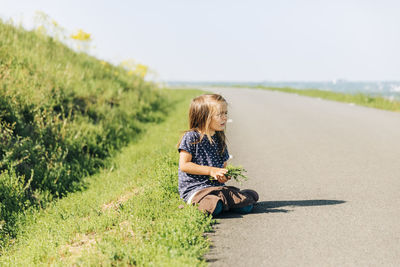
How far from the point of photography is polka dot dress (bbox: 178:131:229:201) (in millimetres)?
4777

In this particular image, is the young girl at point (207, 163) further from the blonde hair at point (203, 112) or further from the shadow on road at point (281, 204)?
the shadow on road at point (281, 204)

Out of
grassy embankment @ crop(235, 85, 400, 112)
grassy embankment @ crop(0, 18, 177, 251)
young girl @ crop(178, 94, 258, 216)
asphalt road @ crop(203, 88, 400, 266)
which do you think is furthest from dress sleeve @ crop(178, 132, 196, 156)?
grassy embankment @ crop(235, 85, 400, 112)

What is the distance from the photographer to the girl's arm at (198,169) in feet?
14.8

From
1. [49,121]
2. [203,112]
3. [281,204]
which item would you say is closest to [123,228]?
[203,112]

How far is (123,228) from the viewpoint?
420cm

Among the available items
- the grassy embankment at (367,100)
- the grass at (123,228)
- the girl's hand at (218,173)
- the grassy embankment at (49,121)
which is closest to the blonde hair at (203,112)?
the girl's hand at (218,173)

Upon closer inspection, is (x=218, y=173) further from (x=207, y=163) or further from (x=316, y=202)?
(x=316, y=202)

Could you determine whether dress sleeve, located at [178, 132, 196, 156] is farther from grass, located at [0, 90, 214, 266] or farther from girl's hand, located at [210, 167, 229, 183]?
grass, located at [0, 90, 214, 266]

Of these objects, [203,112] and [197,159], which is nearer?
[203,112]

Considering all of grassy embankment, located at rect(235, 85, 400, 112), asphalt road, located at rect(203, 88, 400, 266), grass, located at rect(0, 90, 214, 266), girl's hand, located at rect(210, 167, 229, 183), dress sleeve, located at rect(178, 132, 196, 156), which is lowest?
grass, located at rect(0, 90, 214, 266)

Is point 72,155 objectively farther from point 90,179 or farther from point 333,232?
point 333,232

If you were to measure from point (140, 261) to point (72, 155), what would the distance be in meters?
5.70

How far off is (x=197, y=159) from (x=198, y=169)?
0.22 m

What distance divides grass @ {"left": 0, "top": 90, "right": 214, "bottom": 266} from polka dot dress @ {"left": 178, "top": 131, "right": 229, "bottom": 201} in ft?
0.73
